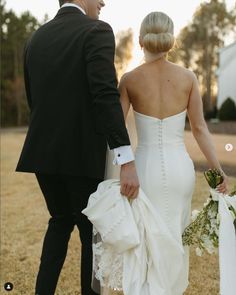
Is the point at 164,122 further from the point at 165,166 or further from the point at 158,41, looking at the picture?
the point at 158,41

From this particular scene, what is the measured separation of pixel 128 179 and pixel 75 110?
17.9 inches

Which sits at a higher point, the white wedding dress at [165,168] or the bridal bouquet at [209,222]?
the white wedding dress at [165,168]

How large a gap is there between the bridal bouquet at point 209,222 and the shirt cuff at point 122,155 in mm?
520

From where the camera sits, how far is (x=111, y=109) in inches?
86.0

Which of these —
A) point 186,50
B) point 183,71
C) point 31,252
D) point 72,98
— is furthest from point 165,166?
point 186,50

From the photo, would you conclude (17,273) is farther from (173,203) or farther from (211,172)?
(211,172)

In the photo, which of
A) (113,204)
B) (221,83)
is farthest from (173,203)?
(221,83)

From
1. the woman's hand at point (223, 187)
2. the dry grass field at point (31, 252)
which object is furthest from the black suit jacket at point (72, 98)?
the dry grass field at point (31, 252)

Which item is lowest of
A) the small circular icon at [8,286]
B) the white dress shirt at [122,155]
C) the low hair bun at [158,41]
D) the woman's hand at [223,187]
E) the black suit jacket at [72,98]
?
the small circular icon at [8,286]

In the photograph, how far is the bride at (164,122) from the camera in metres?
2.48

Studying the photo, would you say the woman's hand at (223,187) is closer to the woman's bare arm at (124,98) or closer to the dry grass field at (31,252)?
the woman's bare arm at (124,98)

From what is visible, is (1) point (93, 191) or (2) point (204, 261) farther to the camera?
(2) point (204, 261)

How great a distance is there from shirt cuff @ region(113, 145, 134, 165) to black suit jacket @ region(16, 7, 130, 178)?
0.03 m

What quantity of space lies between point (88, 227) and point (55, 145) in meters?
0.52
